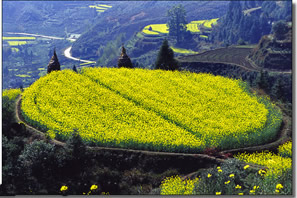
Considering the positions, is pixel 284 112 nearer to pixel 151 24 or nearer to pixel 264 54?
pixel 264 54

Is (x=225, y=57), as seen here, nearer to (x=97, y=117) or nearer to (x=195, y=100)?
(x=195, y=100)

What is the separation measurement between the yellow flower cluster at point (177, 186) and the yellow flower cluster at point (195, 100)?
10.6 feet

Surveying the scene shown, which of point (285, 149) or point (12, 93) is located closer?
point (285, 149)

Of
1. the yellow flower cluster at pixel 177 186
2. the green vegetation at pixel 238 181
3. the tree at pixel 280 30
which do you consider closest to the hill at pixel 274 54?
the tree at pixel 280 30

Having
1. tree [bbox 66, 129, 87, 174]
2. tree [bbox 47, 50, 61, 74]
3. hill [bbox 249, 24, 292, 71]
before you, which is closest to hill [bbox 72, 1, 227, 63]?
hill [bbox 249, 24, 292, 71]

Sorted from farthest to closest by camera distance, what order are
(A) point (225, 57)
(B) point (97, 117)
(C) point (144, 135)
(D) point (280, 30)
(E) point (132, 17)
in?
(E) point (132, 17) → (D) point (280, 30) → (A) point (225, 57) → (B) point (97, 117) → (C) point (144, 135)

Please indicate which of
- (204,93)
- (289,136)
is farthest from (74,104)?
(289,136)

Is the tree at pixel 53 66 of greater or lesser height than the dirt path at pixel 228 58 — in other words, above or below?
above

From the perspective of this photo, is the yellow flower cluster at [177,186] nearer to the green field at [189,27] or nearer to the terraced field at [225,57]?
the terraced field at [225,57]

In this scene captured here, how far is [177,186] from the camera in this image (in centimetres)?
1620

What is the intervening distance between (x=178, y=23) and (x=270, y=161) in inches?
4798

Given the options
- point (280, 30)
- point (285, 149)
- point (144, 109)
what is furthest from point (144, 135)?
point (280, 30)

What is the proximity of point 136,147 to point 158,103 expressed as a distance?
6.08 metres

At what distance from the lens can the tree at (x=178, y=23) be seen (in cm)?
13400
